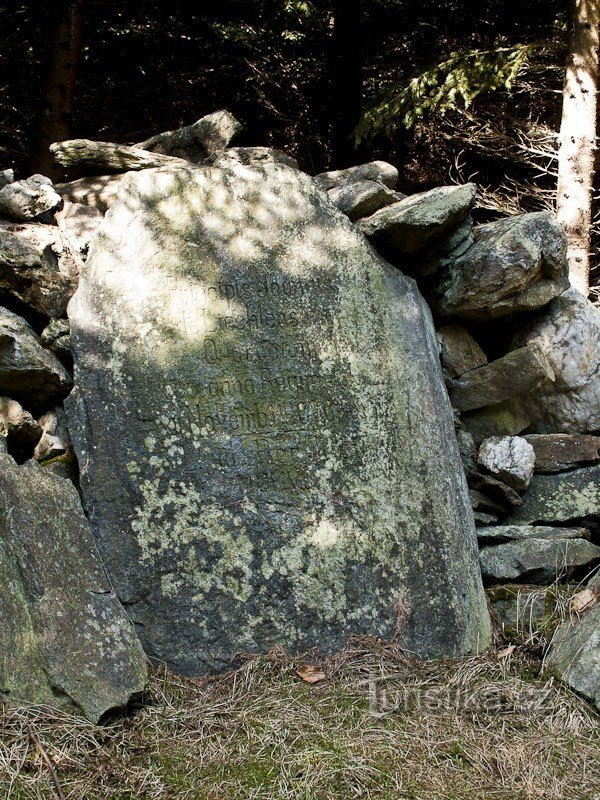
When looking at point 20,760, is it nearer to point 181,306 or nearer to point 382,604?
point 382,604

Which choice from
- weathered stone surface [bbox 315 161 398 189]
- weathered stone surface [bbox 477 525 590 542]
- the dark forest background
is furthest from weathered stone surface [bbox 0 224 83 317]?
the dark forest background

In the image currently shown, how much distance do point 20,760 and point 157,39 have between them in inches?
287

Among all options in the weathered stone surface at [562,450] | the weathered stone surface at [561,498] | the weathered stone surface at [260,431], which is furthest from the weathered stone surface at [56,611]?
the weathered stone surface at [562,450]

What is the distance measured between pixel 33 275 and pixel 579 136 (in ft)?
15.7

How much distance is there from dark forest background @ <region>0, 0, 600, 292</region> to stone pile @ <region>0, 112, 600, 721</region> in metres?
3.60

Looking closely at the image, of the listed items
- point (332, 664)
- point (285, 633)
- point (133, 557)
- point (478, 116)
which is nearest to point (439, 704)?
point (332, 664)

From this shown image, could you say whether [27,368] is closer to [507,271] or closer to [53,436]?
[53,436]

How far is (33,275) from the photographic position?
4.61m

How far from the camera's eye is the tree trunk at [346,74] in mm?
8484

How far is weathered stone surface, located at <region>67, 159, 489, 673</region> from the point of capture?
3891 mm

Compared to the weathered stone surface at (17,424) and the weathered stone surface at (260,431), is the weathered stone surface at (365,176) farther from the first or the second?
the weathered stone surface at (17,424)

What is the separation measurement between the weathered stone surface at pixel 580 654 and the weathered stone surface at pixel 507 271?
6.21 ft

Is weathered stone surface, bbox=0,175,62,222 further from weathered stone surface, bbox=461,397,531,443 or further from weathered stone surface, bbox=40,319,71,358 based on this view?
weathered stone surface, bbox=461,397,531,443

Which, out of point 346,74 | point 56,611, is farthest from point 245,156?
point 346,74
